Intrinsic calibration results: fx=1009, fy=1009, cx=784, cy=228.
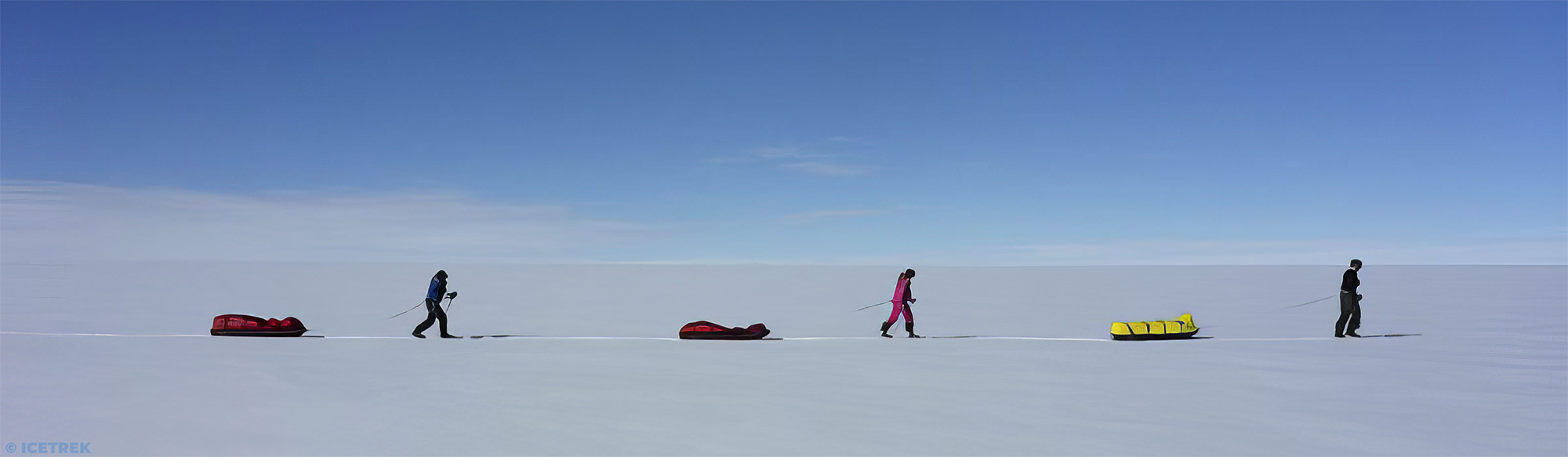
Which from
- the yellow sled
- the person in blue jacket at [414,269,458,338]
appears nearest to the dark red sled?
the person in blue jacket at [414,269,458,338]

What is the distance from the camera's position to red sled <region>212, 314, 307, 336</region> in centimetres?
1867

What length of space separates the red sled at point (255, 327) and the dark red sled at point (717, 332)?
7.20 metres

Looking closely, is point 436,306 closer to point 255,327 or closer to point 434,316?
point 434,316

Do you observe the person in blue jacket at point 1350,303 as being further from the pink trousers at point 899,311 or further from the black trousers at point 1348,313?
the pink trousers at point 899,311

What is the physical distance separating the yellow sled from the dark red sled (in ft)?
22.0

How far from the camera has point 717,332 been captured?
741 inches

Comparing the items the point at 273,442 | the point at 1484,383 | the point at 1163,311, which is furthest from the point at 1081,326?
the point at 273,442

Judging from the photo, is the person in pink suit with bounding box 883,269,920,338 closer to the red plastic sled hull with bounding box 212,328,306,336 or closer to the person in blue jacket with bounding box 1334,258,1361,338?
the person in blue jacket with bounding box 1334,258,1361,338

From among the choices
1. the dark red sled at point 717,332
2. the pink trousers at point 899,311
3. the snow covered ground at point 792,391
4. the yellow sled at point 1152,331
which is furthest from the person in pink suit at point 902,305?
the yellow sled at point 1152,331

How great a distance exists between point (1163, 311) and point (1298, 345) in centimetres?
1243

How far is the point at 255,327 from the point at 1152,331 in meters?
16.7

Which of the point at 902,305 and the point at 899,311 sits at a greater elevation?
the point at 902,305

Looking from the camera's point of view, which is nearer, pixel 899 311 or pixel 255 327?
pixel 255 327

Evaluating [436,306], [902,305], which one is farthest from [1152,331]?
[436,306]
